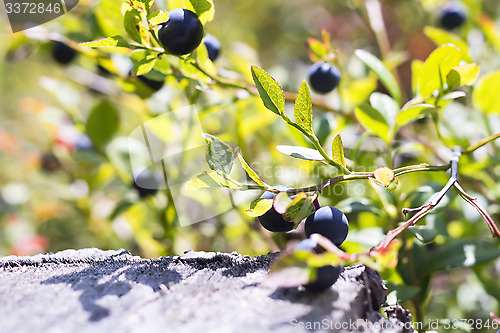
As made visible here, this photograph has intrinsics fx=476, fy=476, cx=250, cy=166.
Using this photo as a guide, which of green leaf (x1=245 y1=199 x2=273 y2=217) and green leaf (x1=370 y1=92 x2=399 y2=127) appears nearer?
green leaf (x1=245 y1=199 x2=273 y2=217)

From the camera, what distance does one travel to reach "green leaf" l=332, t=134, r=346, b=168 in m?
0.64

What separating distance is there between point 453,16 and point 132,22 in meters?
1.21

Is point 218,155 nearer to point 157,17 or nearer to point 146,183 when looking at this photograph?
point 157,17

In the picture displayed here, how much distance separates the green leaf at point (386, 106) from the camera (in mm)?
919

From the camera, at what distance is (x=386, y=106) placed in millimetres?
949

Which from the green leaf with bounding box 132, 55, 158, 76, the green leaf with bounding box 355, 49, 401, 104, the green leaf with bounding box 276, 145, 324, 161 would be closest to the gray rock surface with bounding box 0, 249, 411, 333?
the green leaf with bounding box 276, 145, 324, 161

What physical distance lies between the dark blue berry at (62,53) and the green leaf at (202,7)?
0.76 metres

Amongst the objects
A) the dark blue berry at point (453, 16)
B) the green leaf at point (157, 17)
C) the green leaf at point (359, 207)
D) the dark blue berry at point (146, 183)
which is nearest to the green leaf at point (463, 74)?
the green leaf at point (359, 207)

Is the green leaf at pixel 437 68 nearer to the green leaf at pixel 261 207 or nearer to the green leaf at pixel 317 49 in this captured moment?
the green leaf at pixel 317 49

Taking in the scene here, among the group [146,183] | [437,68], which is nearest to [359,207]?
[437,68]

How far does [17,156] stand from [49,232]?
16.2 inches

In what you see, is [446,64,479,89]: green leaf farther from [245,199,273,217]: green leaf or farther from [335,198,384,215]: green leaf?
[245,199,273,217]: green leaf

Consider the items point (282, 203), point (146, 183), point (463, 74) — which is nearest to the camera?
point (282, 203)

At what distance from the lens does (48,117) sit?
1453mm
